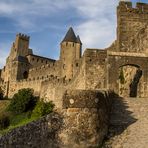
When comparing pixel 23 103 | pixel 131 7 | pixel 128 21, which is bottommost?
pixel 23 103

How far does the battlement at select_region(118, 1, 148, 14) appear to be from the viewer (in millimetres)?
26969

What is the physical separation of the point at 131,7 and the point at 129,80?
6270 millimetres

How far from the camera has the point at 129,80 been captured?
2431 cm

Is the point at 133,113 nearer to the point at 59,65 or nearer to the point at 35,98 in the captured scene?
the point at 35,98

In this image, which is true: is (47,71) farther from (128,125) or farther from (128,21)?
(128,125)

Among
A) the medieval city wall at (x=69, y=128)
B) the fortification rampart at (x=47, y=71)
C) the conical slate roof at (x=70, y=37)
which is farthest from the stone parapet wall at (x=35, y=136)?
the conical slate roof at (x=70, y=37)

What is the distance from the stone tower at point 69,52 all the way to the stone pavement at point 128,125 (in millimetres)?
40437

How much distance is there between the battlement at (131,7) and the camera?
27.0m

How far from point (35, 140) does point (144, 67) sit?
14.7m

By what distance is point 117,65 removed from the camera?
73.0 ft

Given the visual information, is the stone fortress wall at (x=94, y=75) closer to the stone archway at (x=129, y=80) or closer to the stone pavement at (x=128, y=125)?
the stone archway at (x=129, y=80)

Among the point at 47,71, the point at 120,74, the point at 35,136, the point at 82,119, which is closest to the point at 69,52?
the point at 47,71

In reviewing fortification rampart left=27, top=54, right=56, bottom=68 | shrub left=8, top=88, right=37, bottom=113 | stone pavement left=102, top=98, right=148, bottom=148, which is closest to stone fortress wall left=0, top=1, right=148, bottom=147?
stone pavement left=102, top=98, right=148, bottom=148

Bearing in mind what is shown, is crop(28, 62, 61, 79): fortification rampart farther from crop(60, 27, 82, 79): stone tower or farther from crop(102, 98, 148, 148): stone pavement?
crop(102, 98, 148, 148): stone pavement
